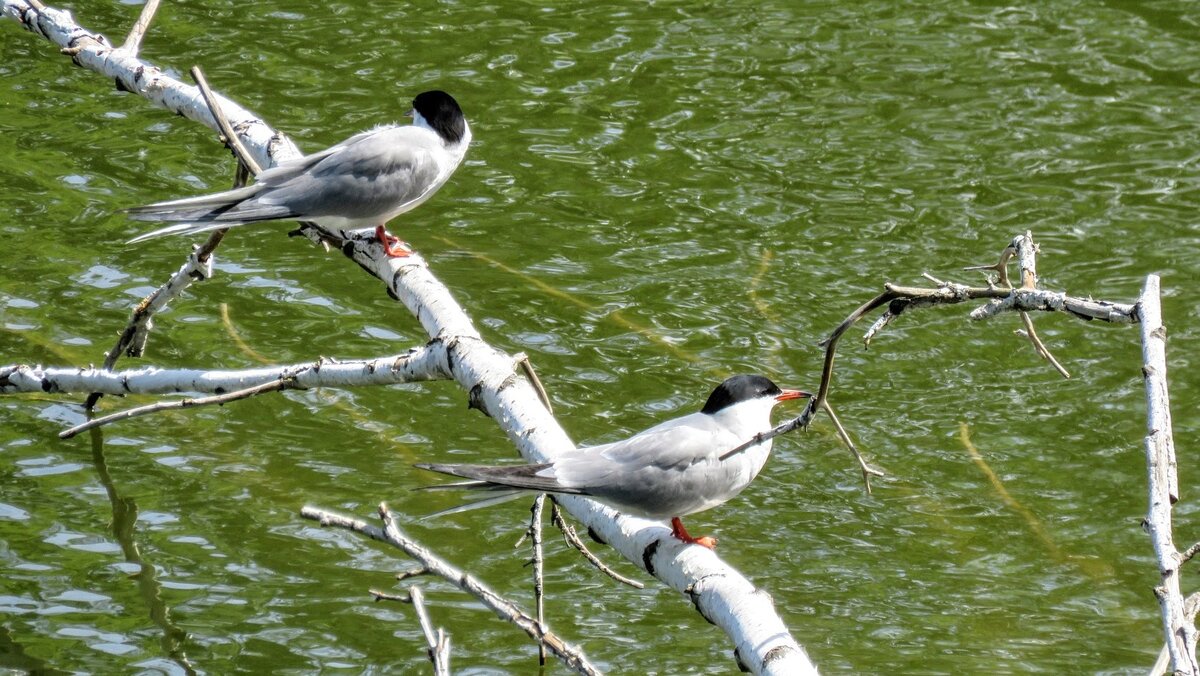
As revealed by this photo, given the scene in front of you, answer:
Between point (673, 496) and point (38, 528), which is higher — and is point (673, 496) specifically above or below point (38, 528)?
above

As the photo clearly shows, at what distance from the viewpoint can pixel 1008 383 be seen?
8.37 m

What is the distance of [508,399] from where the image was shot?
510 cm

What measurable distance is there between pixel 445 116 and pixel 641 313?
2221mm

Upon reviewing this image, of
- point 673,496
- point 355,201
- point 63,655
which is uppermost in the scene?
point 355,201

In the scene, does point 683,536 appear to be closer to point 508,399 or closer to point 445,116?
point 508,399

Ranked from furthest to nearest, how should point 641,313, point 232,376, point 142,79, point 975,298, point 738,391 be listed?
point 641,313
point 142,79
point 232,376
point 738,391
point 975,298

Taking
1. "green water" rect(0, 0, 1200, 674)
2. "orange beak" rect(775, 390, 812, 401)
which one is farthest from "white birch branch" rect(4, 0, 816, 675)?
"green water" rect(0, 0, 1200, 674)

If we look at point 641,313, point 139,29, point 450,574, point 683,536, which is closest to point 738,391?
point 683,536

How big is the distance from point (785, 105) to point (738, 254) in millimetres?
2367

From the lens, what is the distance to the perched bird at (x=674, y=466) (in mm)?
4680

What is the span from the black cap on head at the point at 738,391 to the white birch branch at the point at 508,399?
524mm

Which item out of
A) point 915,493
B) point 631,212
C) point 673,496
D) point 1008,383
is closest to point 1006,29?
point 631,212

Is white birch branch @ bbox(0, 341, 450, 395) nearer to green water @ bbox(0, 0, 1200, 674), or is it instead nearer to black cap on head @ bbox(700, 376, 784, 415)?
green water @ bbox(0, 0, 1200, 674)

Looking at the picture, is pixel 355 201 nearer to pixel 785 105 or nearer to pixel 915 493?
pixel 915 493
